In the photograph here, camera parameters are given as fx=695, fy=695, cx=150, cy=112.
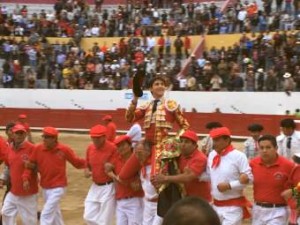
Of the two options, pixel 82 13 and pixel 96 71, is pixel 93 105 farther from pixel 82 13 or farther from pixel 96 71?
pixel 82 13

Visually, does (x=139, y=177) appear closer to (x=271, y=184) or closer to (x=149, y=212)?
(x=149, y=212)

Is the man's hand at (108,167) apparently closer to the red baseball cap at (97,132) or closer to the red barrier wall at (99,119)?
the red baseball cap at (97,132)

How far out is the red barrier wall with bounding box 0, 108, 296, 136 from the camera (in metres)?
23.5

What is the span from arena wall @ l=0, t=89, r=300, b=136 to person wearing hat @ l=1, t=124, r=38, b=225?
15.0m

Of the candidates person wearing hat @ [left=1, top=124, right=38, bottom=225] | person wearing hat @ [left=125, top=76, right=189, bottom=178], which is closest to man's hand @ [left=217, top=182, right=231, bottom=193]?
person wearing hat @ [left=125, top=76, right=189, bottom=178]

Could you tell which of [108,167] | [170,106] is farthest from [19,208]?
[170,106]

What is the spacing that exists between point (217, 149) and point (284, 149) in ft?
8.59

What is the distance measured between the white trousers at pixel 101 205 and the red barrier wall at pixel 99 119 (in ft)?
49.4

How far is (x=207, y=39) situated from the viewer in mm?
30250

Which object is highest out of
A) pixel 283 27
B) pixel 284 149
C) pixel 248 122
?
pixel 283 27

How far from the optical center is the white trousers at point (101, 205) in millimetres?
8297

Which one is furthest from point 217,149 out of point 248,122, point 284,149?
point 248,122

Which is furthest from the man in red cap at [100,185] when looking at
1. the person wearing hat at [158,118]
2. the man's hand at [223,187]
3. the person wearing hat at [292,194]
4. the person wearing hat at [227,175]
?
the person wearing hat at [292,194]

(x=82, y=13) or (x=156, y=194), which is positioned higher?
(x=82, y=13)
